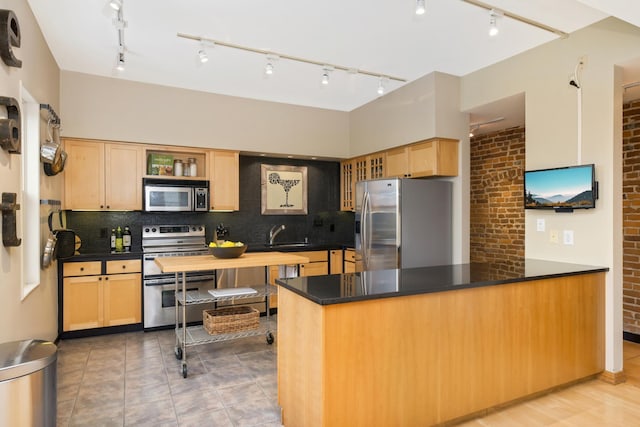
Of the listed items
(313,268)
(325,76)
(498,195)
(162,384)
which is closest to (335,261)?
(313,268)

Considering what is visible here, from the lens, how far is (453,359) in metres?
2.27

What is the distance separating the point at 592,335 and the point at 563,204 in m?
1.02

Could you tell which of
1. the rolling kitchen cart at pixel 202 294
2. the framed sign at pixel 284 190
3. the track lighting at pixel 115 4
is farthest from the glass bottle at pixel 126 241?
the track lighting at pixel 115 4

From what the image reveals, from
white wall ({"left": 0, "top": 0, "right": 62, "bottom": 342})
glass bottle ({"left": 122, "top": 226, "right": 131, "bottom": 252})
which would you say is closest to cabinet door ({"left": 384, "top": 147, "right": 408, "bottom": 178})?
glass bottle ({"left": 122, "top": 226, "right": 131, "bottom": 252})

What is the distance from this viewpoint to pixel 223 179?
4840 millimetres

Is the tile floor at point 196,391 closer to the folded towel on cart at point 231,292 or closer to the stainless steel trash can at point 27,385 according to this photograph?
the folded towel on cart at point 231,292

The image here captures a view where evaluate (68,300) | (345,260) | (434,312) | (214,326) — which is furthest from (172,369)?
(345,260)

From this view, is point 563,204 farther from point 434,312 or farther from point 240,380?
point 240,380

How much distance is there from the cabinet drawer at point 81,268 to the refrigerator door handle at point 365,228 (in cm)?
289

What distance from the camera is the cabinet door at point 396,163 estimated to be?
14.8 feet

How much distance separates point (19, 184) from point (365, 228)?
3213mm

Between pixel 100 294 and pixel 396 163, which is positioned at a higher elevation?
pixel 396 163

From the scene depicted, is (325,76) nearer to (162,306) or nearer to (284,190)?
(284,190)

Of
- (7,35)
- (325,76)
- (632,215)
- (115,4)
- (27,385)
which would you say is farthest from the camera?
(632,215)
